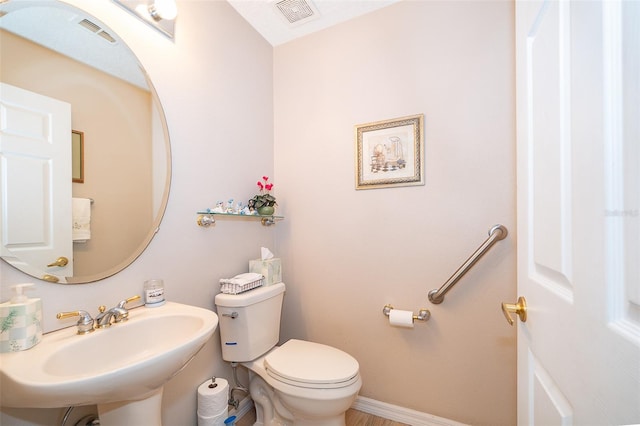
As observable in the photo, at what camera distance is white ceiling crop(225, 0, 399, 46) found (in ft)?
4.86

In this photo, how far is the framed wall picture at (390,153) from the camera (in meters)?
1.43

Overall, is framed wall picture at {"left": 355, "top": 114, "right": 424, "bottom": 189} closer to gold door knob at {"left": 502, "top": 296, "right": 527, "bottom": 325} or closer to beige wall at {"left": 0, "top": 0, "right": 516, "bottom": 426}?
beige wall at {"left": 0, "top": 0, "right": 516, "bottom": 426}

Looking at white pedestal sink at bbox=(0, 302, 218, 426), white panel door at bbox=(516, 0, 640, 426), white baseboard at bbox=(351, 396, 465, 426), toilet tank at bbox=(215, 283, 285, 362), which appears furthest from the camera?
white baseboard at bbox=(351, 396, 465, 426)

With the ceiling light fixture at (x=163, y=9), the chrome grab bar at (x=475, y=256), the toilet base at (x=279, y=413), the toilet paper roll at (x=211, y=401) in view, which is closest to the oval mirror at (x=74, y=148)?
the ceiling light fixture at (x=163, y=9)

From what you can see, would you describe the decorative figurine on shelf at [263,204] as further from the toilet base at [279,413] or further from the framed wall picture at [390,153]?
the toilet base at [279,413]

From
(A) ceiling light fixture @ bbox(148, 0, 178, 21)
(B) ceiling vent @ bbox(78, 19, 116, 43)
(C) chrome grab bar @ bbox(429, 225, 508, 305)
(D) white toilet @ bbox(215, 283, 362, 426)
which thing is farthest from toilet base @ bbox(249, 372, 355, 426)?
(A) ceiling light fixture @ bbox(148, 0, 178, 21)

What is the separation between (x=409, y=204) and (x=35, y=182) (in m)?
1.55

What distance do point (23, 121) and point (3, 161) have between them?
0.14 metres

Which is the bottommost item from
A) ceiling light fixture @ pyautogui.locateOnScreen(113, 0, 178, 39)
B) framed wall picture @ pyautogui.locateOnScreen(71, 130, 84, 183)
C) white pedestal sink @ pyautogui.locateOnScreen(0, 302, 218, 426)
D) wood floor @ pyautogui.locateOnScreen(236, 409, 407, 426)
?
wood floor @ pyautogui.locateOnScreen(236, 409, 407, 426)

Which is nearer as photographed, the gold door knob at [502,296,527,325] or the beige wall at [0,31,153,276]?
the gold door knob at [502,296,527,325]

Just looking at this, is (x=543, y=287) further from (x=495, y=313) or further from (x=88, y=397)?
(x=88, y=397)

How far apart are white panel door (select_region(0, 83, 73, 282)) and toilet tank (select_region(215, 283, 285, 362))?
63 cm

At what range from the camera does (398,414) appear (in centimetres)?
145

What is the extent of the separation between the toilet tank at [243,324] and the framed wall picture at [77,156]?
29.4 inches
